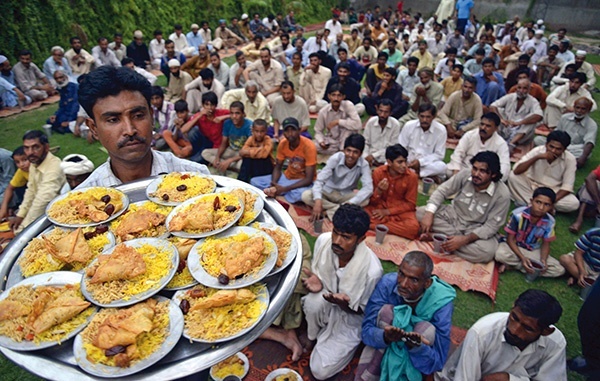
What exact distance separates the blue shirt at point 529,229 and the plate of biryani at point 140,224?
184 inches

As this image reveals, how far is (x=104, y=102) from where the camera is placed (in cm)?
234

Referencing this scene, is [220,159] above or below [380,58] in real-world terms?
below

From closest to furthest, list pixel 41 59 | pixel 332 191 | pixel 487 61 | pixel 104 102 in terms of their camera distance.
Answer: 1. pixel 104 102
2. pixel 332 191
3. pixel 487 61
4. pixel 41 59

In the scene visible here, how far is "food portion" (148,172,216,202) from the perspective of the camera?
2.62 meters

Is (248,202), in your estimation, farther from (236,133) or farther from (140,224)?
(236,133)

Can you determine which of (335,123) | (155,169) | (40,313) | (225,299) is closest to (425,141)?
(335,123)

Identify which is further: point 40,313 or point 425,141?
point 425,141

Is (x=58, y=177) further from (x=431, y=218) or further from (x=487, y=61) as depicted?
(x=487, y=61)

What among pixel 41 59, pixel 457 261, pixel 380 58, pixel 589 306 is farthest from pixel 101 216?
pixel 41 59

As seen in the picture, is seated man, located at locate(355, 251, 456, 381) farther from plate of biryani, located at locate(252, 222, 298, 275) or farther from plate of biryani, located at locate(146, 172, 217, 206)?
plate of biryani, located at locate(146, 172, 217, 206)

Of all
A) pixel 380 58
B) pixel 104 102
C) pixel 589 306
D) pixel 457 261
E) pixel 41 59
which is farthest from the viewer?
pixel 41 59

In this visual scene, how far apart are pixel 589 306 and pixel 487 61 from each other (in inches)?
310

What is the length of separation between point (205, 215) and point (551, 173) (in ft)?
20.9

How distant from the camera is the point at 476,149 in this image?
6852mm
